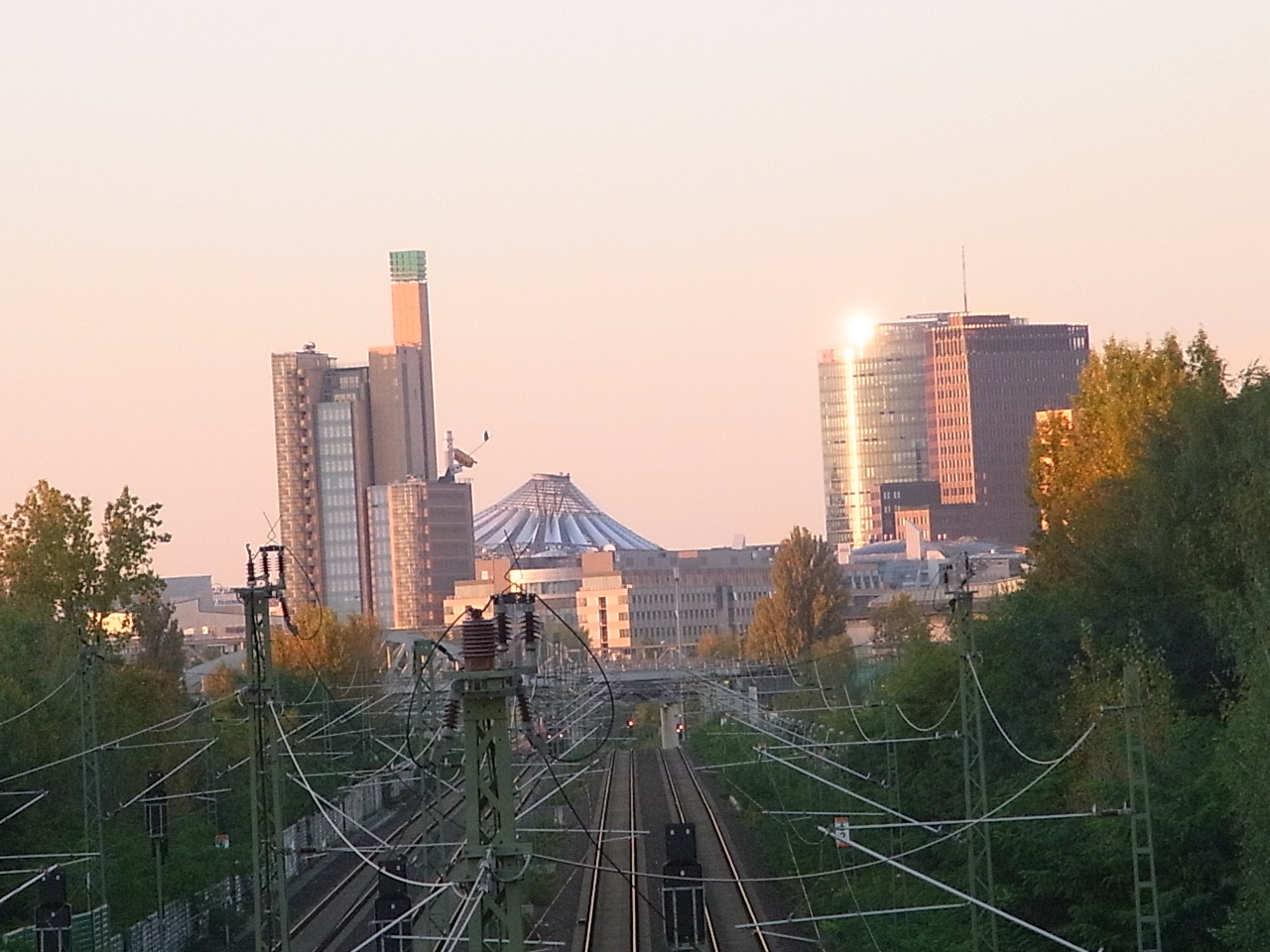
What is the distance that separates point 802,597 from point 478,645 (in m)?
95.9

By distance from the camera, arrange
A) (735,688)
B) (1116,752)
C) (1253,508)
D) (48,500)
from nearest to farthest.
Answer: (1116,752)
(1253,508)
(48,500)
(735,688)

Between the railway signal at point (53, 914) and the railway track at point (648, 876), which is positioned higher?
the railway signal at point (53, 914)

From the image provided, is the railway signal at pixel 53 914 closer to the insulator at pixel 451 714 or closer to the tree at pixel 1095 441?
the insulator at pixel 451 714

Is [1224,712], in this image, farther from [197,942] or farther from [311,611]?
[311,611]

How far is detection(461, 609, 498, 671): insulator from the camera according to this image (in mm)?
16391

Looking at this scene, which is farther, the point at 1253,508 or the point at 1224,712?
the point at 1253,508

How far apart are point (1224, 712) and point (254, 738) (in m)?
16.0

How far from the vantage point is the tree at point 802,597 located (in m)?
111

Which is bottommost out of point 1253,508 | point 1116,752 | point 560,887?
point 560,887

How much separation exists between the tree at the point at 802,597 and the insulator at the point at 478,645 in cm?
9445

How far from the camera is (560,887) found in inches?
1959

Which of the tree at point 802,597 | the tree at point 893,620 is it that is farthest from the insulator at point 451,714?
the tree at point 802,597

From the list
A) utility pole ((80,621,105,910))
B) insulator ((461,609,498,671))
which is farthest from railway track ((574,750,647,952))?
insulator ((461,609,498,671))

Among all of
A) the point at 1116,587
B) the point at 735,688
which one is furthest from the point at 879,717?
the point at 735,688
